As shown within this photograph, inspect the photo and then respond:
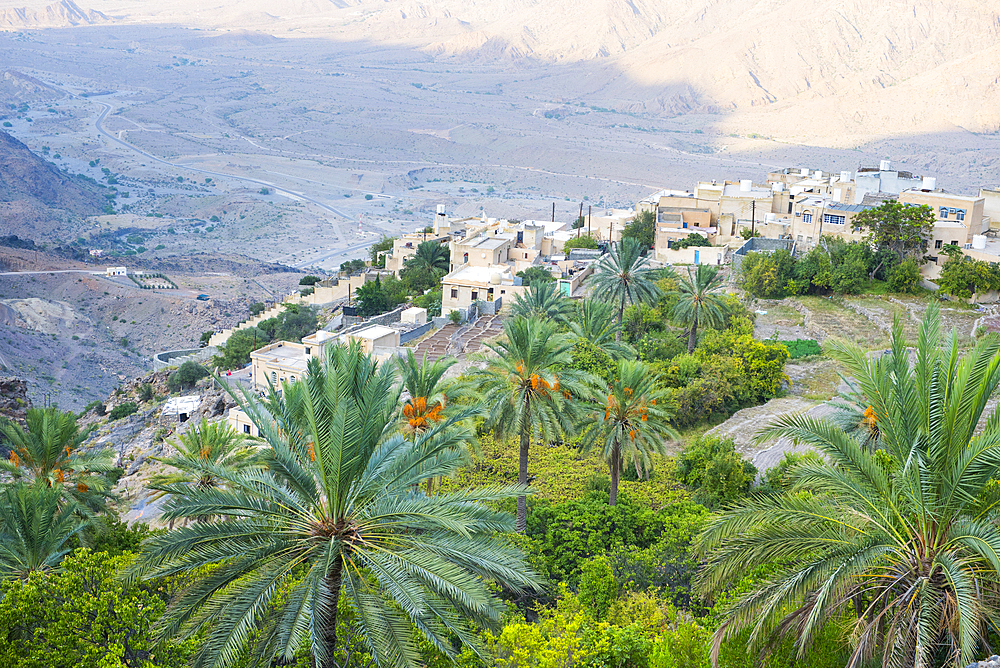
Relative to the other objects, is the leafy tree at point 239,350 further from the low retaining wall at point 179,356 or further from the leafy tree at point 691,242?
the leafy tree at point 691,242

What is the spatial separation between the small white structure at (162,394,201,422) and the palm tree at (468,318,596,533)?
2663cm

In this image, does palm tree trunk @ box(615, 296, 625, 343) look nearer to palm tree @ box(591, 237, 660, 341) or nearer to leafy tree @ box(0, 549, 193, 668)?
palm tree @ box(591, 237, 660, 341)

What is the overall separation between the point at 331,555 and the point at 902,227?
35.3 metres

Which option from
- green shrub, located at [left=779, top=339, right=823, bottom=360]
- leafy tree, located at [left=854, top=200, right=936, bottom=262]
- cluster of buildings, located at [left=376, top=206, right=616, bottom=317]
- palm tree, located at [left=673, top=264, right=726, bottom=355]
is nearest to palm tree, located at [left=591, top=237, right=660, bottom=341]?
palm tree, located at [left=673, top=264, right=726, bottom=355]

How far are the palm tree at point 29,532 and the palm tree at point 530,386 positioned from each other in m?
8.58

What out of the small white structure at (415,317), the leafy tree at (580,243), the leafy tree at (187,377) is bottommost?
the leafy tree at (187,377)

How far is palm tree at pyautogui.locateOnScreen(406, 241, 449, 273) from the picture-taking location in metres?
56.9

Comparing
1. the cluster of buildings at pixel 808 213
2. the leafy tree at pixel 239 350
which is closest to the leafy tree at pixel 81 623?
the cluster of buildings at pixel 808 213

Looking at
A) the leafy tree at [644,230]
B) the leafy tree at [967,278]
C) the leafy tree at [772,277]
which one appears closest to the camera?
the leafy tree at [967,278]

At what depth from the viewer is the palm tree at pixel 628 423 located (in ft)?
72.8

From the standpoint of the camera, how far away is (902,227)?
39750 mm

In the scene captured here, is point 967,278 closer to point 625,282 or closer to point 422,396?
point 625,282

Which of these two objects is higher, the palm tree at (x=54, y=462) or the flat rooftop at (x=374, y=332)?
the palm tree at (x=54, y=462)

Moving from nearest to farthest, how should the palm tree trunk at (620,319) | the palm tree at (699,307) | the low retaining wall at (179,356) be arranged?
1. the palm tree at (699,307)
2. the palm tree trunk at (620,319)
3. the low retaining wall at (179,356)
